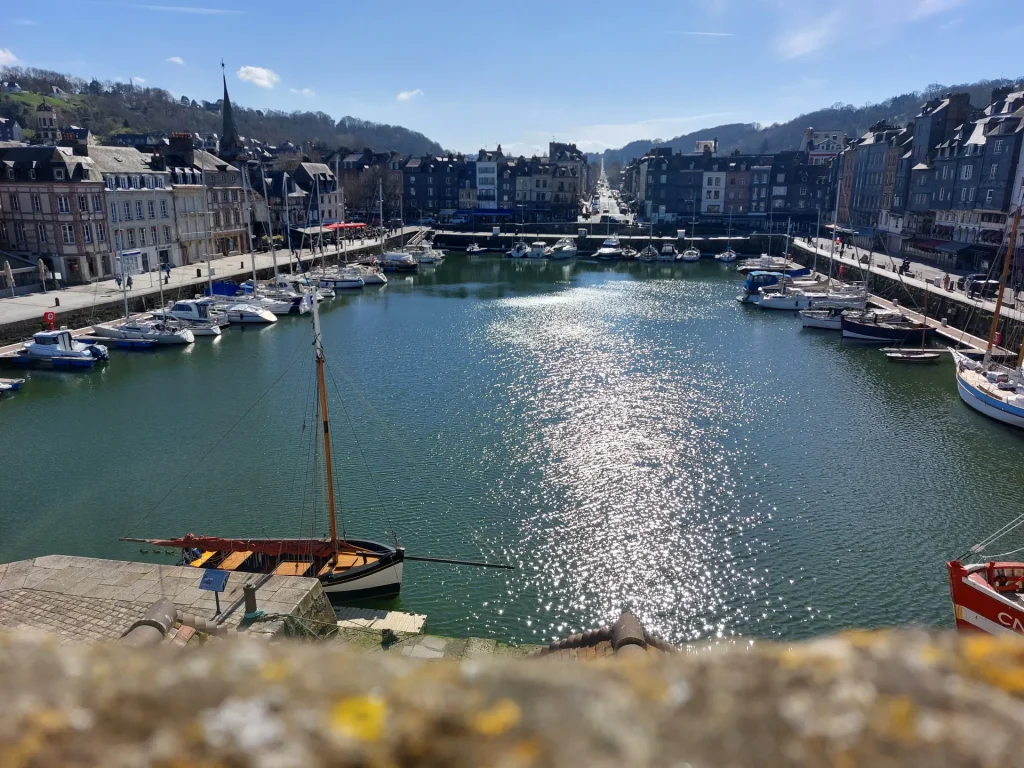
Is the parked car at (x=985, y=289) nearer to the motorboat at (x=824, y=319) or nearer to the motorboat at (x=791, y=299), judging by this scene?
the motorboat at (x=824, y=319)

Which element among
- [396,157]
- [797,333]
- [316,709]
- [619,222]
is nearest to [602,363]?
[797,333]

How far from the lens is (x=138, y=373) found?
3412 cm

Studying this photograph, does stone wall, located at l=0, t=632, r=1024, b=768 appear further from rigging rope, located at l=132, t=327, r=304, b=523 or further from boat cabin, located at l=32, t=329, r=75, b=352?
boat cabin, located at l=32, t=329, r=75, b=352

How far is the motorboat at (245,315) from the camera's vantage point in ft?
146

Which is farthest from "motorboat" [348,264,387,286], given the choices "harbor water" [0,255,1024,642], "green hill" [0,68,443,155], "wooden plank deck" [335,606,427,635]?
"green hill" [0,68,443,155]

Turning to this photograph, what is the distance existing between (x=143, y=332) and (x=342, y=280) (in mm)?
22574

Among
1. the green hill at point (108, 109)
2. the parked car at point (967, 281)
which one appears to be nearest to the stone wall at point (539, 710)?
the parked car at point (967, 281)

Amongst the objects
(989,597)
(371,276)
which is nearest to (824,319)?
(989,597)

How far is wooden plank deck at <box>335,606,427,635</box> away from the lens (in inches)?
560

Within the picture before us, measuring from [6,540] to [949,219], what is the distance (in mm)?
69227

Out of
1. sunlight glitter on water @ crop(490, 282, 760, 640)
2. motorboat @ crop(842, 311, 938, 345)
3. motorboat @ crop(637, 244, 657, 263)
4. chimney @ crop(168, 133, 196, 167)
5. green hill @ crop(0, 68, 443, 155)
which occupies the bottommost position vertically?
sunlight glitter on water @ crop(490, 282, 760, 640)

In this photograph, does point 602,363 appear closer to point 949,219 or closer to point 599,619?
point 599,619

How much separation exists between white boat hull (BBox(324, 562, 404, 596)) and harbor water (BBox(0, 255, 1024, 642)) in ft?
2.07

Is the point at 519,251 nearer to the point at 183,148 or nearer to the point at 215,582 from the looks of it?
the point at 183,148
